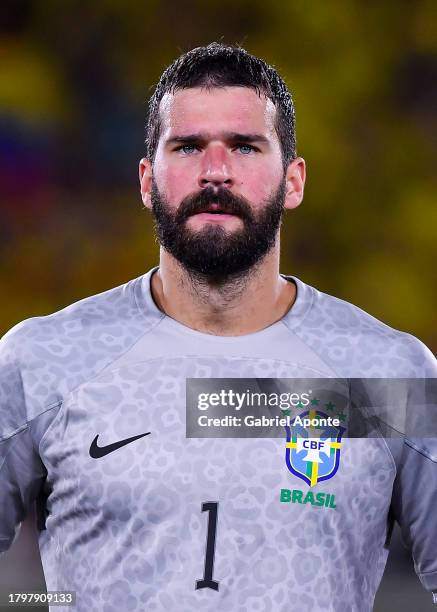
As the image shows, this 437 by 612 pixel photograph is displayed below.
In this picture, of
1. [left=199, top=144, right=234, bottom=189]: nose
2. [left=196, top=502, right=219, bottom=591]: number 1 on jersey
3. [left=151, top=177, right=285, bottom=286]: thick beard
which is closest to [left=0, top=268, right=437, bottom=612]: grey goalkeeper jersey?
[left=196, top=502, right=219, bottom=591]: number 1 on jersey

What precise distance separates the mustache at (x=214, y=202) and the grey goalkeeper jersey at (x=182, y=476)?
0.18m

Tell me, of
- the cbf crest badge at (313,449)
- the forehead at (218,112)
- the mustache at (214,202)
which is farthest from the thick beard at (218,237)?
the cbf crest badge at (313,449)

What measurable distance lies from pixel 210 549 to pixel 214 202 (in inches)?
19.9

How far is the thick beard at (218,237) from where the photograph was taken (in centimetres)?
161

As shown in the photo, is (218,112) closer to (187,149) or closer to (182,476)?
(187,149)

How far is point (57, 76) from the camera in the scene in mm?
3818

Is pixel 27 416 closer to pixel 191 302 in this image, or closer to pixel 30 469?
pixel 30 469

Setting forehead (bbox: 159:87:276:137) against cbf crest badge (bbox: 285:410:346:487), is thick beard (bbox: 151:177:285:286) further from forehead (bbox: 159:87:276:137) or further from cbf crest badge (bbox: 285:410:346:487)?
cbf crest badge (bbox: 285:410:346:487)

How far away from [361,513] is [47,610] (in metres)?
0.55

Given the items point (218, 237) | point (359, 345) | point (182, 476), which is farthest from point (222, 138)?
point (182, 476)

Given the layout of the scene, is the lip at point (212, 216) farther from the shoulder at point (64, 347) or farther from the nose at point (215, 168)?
the shoulder at point (64, 347)

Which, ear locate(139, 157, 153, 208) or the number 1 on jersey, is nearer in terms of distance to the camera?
the number 1 on jersey

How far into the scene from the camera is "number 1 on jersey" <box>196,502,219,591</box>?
→ 1536mm

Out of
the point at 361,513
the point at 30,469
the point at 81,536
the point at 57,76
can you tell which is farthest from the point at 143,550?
the point at 57,76
